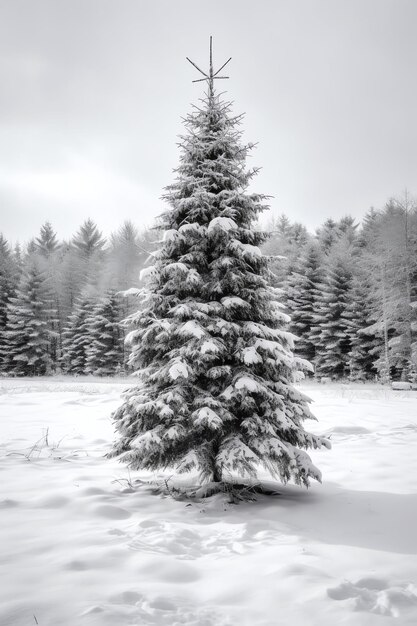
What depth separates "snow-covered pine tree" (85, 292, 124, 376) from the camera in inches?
1336

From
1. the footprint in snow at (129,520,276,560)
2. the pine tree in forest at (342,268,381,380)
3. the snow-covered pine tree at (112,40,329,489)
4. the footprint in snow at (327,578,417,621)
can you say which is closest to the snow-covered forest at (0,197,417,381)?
the pine tree in forest at (342,268,381,380)

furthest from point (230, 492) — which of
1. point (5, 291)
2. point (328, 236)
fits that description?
point (328, 236)

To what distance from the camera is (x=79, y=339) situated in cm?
3606

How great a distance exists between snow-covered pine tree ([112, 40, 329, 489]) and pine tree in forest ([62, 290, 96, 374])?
3085 centimetres

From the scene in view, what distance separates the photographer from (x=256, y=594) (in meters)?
3.01

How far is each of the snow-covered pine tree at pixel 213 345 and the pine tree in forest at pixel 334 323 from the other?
83.0 feet

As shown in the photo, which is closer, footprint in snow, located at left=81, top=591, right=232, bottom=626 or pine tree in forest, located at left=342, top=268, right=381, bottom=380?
footprint in snow, located at left=81, top=591, right=232, bottom=626

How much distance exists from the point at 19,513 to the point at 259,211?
530cm

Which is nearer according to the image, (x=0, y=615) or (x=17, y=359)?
(x=0, y=615)

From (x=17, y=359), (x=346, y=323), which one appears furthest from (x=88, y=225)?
(x=346, y=323)

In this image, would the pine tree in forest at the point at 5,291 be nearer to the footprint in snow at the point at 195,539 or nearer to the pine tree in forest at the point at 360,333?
the pine tree in forest at the point at 360,333

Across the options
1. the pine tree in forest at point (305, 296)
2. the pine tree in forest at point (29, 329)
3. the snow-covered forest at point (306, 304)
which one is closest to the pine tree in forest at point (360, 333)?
the snow-covered forest at point (306, 304)

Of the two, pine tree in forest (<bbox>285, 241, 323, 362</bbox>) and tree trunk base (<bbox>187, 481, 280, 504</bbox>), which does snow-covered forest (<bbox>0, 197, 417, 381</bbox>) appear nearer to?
pine tree in forest (<bbox>285, 241, 323, 362</bbox>)

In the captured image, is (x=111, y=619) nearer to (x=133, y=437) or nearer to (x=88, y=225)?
(x=133, y=437)
